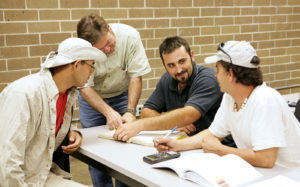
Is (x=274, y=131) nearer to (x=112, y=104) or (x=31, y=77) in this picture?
(x=31, y=77)

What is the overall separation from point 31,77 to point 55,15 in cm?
193

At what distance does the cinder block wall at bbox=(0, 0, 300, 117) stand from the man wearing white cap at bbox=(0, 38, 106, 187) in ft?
5.54

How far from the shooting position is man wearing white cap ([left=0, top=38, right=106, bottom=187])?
1688mm

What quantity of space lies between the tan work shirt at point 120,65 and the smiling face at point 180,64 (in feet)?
1.55

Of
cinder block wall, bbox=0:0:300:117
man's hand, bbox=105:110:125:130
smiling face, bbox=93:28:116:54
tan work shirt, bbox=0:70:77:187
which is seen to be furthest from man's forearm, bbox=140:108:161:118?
cinder block wall, bbox=0:0:300:117

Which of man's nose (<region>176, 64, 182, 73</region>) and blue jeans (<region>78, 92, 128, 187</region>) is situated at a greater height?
man's nose (<region>176, 64, 182, 73</region>)

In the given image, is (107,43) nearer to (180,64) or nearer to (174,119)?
(180,64)

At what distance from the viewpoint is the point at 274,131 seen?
1.65 metres

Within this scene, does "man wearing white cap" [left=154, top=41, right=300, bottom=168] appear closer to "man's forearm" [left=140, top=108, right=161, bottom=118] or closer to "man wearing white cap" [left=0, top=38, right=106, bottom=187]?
"man wearing white cap" [left=0, top=38, right=106, bottom=187]

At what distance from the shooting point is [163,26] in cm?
438

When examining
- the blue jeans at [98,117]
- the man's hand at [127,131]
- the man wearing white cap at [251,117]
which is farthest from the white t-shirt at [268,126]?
the blue jeans at [98,117]

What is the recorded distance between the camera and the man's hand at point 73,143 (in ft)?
6.91

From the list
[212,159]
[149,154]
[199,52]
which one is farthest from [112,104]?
[199,52]

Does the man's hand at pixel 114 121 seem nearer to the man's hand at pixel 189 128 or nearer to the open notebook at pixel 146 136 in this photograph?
the open notebook at pixel 146 136
